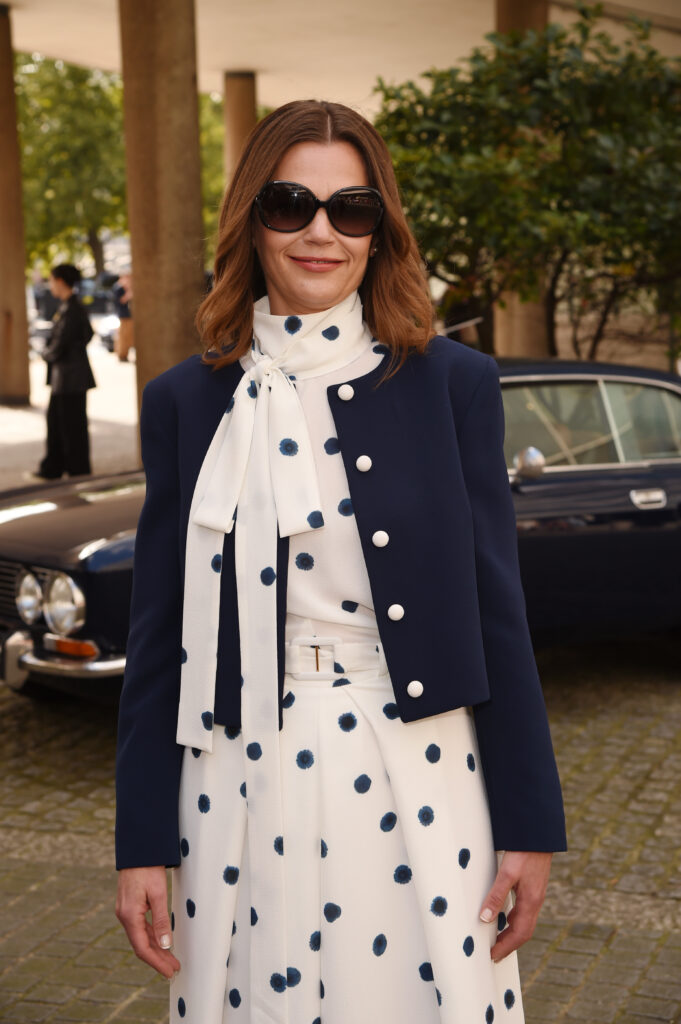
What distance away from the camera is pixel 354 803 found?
1.88 m

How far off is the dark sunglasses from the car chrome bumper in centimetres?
338

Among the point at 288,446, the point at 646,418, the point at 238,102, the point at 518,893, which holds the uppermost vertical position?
the point at 238,102

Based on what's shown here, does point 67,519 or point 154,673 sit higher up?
point 154,673

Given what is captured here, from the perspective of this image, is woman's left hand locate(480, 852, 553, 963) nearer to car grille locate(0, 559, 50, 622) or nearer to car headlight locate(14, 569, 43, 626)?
car headlight locate(14, 569, 43, 626)

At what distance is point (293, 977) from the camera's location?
188cm

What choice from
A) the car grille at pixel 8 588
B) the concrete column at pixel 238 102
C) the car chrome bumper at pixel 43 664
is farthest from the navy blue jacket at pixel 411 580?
the concrete column at pixel 238 102

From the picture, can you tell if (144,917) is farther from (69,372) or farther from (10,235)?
(10,235)

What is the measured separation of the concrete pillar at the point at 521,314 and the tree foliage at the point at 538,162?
Answer: 539mm

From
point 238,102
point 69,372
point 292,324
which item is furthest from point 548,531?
→ point 238,102

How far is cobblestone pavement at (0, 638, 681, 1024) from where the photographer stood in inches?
143

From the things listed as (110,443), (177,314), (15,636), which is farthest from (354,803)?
(110,443)

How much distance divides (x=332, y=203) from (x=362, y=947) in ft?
3.44

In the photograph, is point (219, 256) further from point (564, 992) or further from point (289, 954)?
point (564, 992)

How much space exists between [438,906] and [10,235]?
18.7 metres
